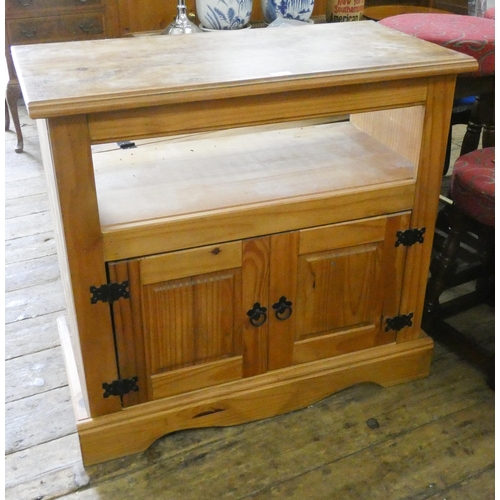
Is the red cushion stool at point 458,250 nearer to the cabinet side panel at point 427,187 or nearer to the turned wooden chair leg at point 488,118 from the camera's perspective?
the cabinet side panel at point 427,187

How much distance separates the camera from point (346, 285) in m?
1.35

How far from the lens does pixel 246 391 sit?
1.37 metres

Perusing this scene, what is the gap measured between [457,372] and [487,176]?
52cm

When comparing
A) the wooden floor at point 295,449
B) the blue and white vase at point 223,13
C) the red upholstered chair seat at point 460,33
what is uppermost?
the red upholstered chair seat at point 460,33

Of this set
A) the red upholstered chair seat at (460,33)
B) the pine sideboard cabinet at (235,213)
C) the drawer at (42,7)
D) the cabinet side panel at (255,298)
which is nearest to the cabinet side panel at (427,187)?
the pine sideboard cabinet at (235,213)

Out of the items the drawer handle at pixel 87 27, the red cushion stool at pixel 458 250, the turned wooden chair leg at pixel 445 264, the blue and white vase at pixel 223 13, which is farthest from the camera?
the drawer handle at pixel 87 27

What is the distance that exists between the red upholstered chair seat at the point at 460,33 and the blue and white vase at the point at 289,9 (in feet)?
2.53

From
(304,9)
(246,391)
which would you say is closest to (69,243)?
(246,391)

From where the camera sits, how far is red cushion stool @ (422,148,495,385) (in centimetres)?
137

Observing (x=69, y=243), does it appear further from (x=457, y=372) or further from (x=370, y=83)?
(x=457, y=372)

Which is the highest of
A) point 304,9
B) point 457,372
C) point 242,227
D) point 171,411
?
point 304,9

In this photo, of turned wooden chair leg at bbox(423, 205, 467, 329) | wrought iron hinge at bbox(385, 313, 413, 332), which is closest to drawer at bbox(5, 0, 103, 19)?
turned wooden chair leg at bbox(423, 205, 467, 329)

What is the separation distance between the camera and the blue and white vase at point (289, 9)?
228cm

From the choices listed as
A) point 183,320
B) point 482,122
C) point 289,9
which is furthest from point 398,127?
point 289,9
